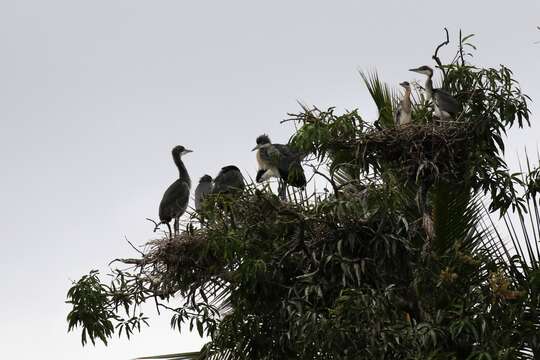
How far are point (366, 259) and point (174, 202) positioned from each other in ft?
15.0

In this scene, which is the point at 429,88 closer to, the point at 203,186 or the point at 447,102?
the point at 447,102

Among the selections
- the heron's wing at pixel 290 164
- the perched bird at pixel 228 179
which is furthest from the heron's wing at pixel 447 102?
the perched bird at pixel 228 179

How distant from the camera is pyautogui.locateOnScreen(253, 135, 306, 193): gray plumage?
14648 millimetres

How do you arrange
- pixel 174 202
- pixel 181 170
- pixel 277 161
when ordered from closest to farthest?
1. pixel 277 161
2. pixel 174 202
3. pixel 181 170

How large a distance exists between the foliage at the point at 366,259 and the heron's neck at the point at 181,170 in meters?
3.43

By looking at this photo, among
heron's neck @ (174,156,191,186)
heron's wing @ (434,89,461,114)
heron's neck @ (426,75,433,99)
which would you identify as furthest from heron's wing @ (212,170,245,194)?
heron's wing @ (434,89,461,114)

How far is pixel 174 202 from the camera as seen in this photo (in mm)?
15953

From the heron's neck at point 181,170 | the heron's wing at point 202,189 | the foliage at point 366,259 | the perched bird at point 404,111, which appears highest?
the heron's neck at point 181,170

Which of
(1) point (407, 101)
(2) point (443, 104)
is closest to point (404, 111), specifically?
(1) point (407, 101)

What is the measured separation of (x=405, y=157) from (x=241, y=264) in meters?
2.03

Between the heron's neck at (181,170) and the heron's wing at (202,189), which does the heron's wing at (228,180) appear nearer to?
the heron's wing at (202,189)

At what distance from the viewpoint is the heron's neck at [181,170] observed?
16.8 meters

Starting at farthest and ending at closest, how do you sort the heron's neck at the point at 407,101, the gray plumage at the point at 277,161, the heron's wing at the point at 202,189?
the heron's wing at the point at 202,189, the gray plumage at the point at 277,161, the heron's neck at the point at 407,101

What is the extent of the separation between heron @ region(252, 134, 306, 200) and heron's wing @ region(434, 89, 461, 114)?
168cm
